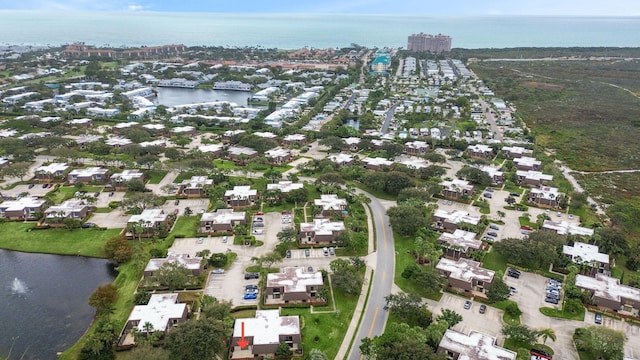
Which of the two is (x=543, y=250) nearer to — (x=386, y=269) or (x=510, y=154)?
(x=386, y=269)

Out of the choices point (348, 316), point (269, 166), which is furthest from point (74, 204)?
point (348, 316)

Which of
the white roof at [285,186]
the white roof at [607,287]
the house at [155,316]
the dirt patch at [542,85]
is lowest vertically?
the house at [155,316]

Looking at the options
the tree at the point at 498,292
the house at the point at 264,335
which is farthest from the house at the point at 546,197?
the house at the point at 264,335

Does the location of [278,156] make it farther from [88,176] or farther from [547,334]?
[547,334]

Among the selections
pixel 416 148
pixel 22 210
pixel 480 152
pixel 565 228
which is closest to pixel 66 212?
pixel 22 210

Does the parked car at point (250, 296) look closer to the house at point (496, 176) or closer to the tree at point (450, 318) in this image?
the tree at point (450, 318)

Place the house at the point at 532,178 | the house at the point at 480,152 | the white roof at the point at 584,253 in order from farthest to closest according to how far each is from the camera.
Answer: the house at the point at 480,152, the house at the point at 532,178, the white roof at the point at 584,253

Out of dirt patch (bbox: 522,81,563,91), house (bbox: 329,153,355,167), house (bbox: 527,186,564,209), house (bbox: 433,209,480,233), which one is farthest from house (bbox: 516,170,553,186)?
dirt patch (bbox: 522,81,563,91)
